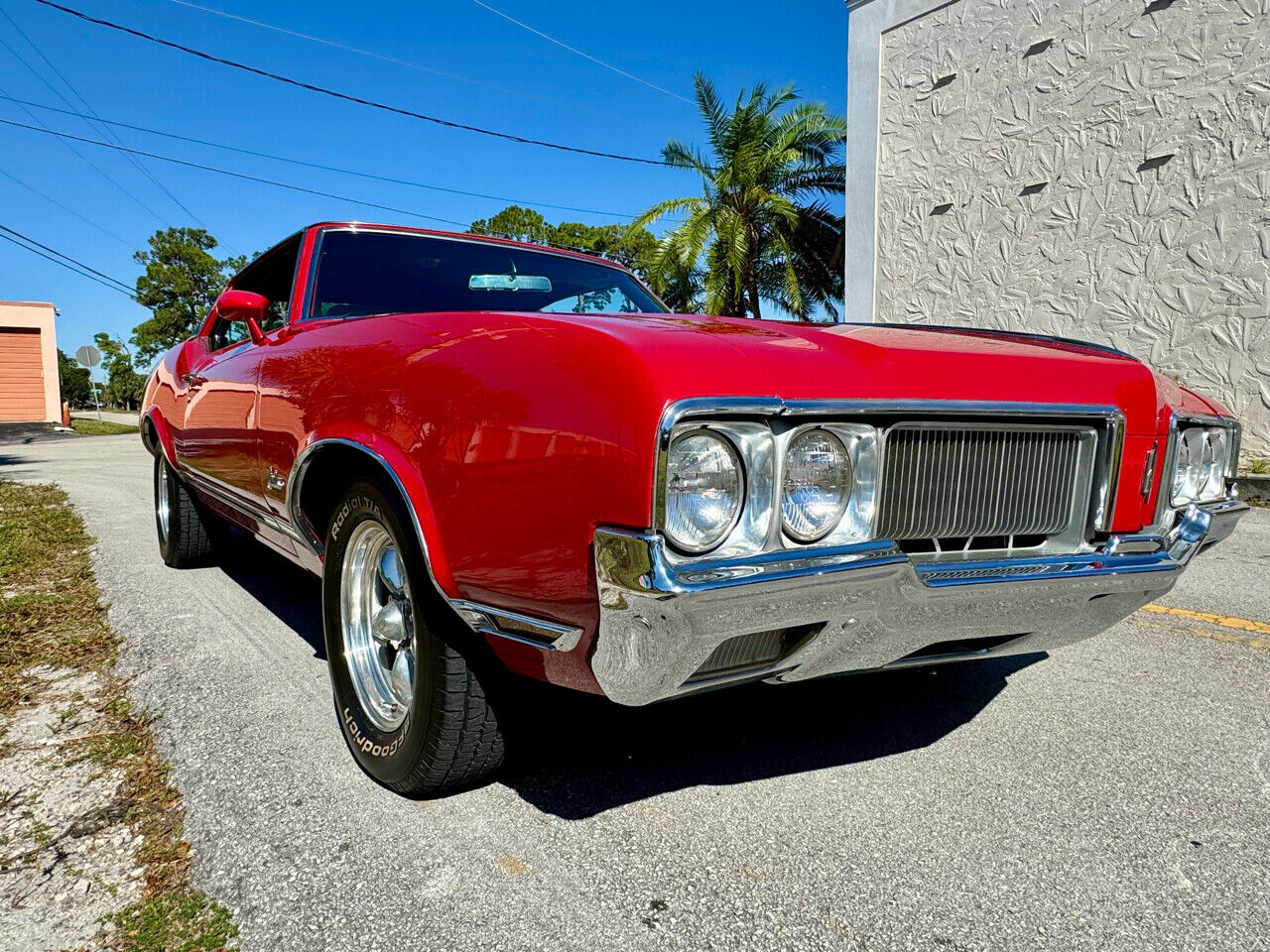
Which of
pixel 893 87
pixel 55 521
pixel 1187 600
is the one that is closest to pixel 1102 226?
pixel 893 87

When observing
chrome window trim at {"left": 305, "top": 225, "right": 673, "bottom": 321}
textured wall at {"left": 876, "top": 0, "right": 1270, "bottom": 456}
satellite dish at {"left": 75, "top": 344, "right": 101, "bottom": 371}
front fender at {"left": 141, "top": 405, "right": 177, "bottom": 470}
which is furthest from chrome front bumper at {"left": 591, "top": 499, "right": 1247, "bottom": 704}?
satellite dish at {"left": 75, "top": 344, "right": 101, "bottom": 371}

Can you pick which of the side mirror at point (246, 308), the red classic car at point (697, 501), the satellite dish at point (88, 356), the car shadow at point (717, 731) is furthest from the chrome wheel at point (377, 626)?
the satellite dish at point (88, 356)

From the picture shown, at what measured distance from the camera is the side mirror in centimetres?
291

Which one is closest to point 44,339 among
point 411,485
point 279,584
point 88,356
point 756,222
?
point 88,356

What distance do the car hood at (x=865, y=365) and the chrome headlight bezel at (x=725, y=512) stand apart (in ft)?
0.27

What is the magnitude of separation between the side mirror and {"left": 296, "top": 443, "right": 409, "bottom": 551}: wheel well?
32.4 inches

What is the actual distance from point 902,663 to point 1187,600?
8.93 feet

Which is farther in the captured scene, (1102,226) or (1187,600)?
(1102,226)

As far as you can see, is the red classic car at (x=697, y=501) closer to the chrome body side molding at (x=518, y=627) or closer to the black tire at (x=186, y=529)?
the chrome body side molding at (x=518, y=627)

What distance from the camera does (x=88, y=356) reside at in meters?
23.1

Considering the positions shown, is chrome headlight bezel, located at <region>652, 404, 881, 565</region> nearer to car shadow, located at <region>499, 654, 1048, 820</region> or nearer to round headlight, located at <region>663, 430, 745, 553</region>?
round headlight, located at <region>663, 430, 745, 553</region>

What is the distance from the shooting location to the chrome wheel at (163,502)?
4.70 m

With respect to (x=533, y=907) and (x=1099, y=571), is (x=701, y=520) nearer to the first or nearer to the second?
(x=533, y=907)

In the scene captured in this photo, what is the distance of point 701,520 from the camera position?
155cm
